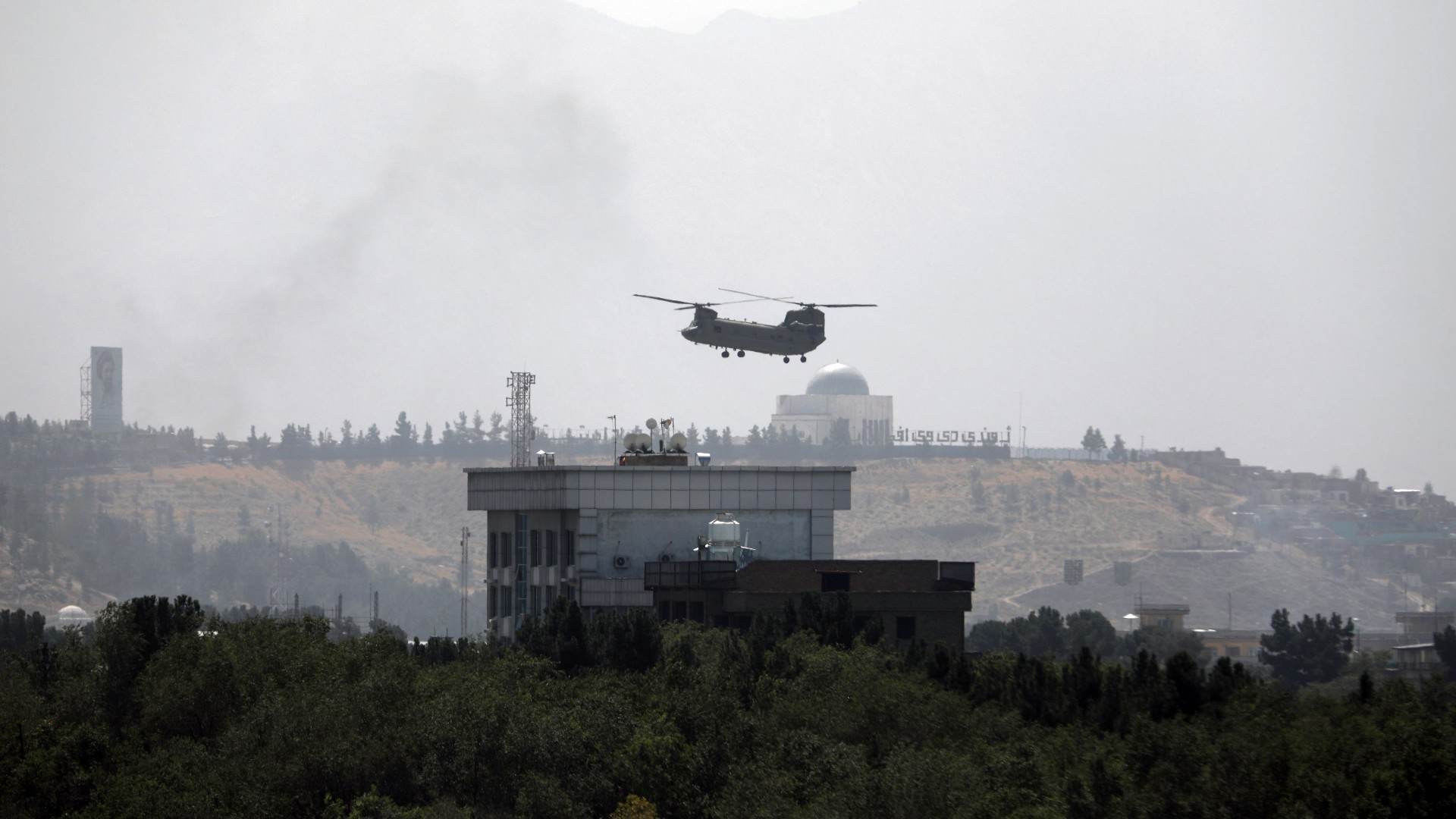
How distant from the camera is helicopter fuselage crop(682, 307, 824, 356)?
145 meters

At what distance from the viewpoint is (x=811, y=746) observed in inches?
2591

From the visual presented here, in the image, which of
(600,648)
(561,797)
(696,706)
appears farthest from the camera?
(600,648)

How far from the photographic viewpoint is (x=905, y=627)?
101 meters

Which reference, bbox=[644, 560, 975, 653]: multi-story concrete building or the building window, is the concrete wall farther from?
the building window

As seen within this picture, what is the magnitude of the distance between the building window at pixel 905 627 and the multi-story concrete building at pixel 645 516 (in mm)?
9522

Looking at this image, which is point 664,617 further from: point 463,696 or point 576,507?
point 463,696

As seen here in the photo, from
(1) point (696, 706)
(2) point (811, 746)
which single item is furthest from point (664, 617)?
(2) point (811, 746)

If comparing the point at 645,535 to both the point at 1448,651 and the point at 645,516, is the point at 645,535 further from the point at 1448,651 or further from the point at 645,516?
the point at 1448,651

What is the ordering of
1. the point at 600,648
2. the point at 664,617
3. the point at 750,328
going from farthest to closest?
the point at 750,328, the point at 664,617, the point at 600,648

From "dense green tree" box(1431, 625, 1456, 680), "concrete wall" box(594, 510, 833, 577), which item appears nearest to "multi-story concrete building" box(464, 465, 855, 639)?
"concrete wall" box(594, 510, 833, 577)

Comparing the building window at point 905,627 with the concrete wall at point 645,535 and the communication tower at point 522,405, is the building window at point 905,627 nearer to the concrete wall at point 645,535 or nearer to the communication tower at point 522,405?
the concrete wall at point 645,535

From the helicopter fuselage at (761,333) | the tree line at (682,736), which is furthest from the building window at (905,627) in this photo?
the helicopter fuselage at (761,333)

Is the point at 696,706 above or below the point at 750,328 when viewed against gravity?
below

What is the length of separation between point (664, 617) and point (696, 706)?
98.0ft
